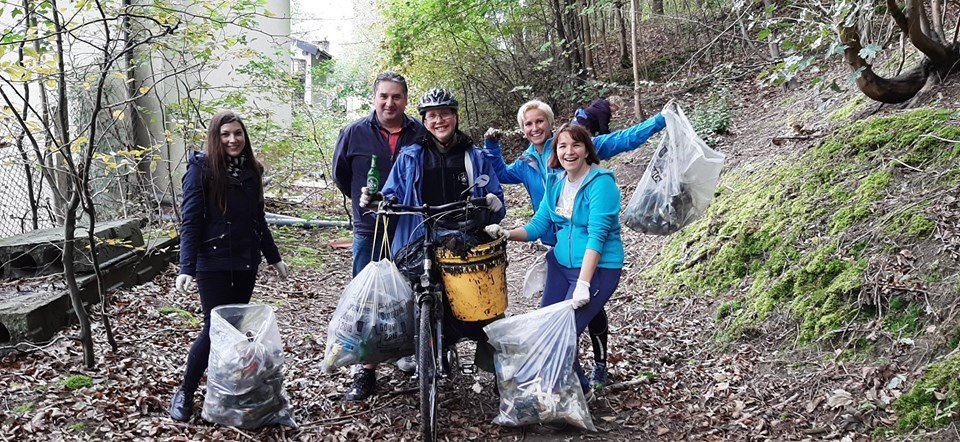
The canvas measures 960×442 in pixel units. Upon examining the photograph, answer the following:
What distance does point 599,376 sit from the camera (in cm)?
409

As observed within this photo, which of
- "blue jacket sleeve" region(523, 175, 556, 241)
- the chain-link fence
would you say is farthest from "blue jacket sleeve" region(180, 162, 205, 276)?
the chain-link fence

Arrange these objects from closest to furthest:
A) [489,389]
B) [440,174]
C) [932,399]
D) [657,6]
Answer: [932,399] < [440,174] < [489,389] < [657,6]

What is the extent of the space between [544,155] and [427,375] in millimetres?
1522

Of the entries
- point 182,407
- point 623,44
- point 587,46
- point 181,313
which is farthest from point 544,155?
point 623,44

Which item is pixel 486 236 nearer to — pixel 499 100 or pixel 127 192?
pixel 127 192

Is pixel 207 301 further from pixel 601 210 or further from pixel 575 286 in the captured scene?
pixel 601 210

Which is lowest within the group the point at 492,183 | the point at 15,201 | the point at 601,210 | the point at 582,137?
the point at 15,201

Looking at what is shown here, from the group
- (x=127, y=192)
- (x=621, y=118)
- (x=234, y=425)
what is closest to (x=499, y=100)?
(x=621, y=118)

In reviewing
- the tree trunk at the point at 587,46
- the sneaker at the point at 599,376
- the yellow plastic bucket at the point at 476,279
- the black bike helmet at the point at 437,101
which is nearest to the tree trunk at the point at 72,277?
the black bike helmet at the point at 437,101

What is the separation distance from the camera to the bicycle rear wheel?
329 cm

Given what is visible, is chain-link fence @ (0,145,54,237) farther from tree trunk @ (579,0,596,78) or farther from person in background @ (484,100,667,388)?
tree trunk @ (579,0,596,78)

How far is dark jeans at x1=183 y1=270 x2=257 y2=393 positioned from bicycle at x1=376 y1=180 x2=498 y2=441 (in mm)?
966

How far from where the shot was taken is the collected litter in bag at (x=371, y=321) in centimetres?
346

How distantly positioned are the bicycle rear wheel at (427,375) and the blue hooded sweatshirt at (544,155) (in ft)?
3.09
